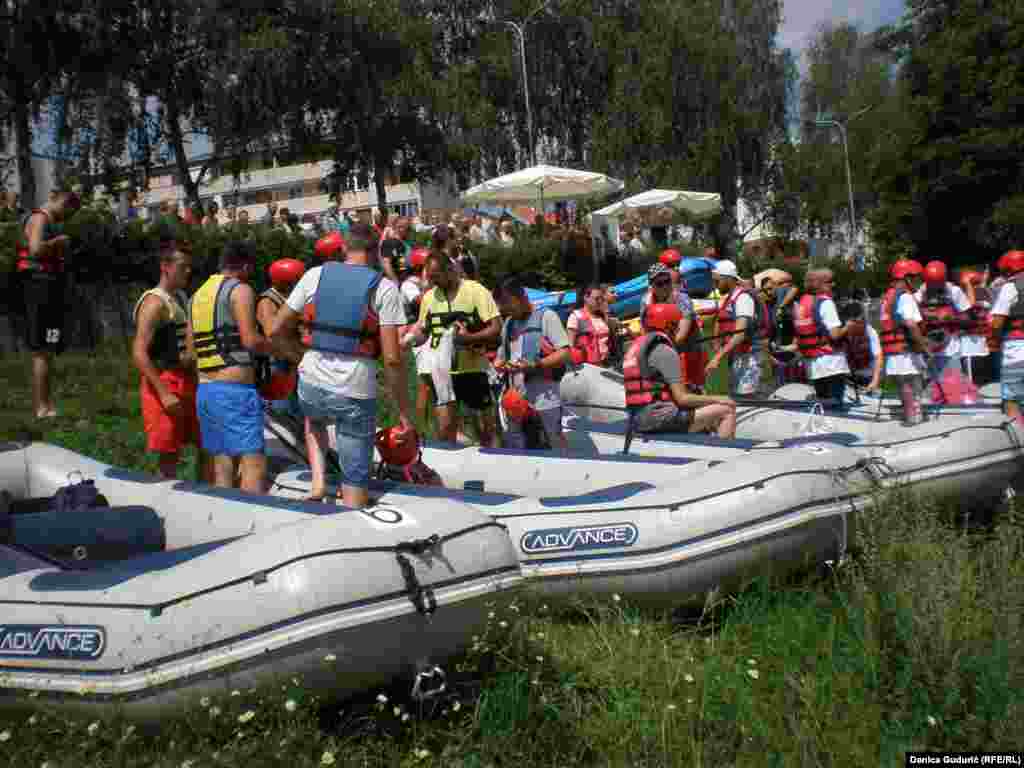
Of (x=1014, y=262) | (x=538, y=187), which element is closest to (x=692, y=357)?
(x=1014, y=262)

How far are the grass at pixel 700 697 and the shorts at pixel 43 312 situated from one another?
4857 mm

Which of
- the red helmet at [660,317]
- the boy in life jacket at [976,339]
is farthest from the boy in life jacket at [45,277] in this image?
the boy in life jacket at [976,339]

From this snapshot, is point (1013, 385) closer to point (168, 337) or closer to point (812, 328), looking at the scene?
point (812, 328)

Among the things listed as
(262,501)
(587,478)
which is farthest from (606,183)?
(262,501)

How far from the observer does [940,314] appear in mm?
9961

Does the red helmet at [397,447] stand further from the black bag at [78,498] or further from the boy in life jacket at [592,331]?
the boy in life jacket at [592,331]

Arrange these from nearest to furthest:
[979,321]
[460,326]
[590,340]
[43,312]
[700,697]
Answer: [700,697] < [460,326] < [43,312] < [979,321] < [590,340]

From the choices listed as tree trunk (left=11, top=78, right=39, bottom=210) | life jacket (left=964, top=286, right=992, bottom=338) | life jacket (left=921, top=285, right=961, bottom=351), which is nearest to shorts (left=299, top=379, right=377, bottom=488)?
life jacket (left=921, top=285, right=961, bottom=351)

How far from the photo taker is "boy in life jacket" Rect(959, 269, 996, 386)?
33.6 ft

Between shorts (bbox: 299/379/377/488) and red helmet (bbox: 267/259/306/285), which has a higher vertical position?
red helmet (bbox: 267/259/306/285)

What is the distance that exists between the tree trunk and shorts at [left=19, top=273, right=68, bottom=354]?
8581 millimetres

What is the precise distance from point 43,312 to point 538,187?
33.5ft

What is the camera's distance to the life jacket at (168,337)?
615 cm

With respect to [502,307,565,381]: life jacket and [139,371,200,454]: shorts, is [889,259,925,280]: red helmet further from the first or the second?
[139,371,200,454]: shorts
